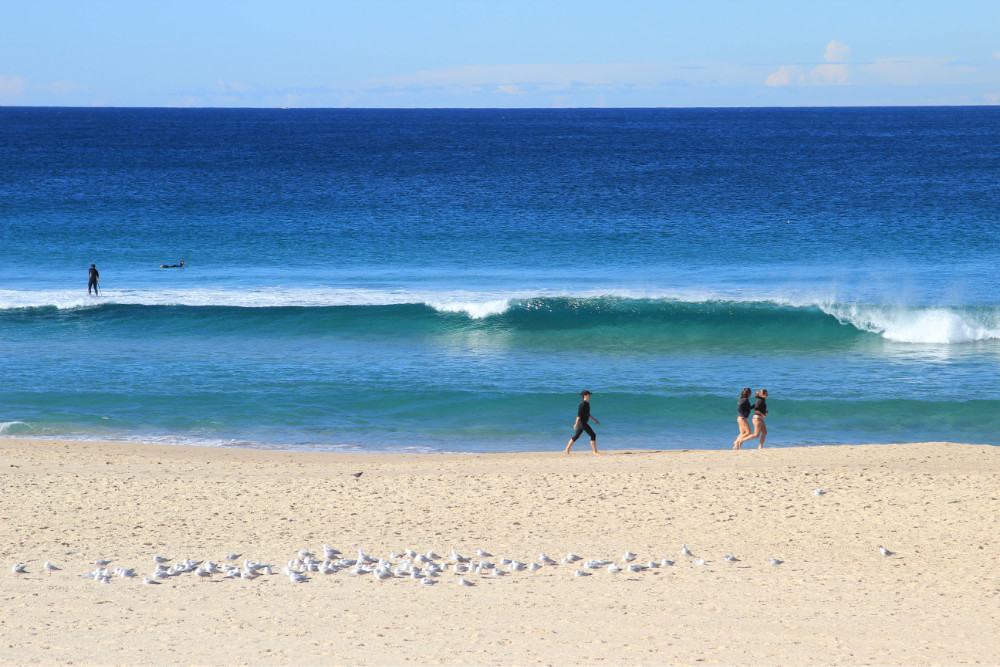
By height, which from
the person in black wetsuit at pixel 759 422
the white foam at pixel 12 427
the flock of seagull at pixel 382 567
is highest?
the person in black wetsuit at pixel 759 422

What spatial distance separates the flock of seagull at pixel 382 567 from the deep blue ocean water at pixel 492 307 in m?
5.80

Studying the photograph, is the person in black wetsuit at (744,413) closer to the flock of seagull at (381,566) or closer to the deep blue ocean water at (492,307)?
the deep blue ocean water at (492,307)

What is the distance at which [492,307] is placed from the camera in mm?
25219

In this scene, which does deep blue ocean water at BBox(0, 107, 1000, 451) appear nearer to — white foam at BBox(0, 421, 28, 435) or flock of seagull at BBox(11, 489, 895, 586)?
white foam at BBox(0, 421, 28, 435)

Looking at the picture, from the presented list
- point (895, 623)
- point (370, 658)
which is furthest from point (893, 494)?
point (370, 658)

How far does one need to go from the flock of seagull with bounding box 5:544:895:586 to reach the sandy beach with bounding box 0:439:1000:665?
84 mm

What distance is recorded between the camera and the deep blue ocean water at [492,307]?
16.3 meters

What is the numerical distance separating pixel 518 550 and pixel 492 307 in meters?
16.1

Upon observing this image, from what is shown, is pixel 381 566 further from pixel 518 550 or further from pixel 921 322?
pixel 921 322

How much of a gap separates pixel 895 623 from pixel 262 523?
6.46m

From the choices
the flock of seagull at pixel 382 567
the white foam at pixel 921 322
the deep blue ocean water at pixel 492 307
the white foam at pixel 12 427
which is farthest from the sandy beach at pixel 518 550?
the white foam at pixel 921 322

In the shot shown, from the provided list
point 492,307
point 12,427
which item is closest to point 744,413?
point 492,307

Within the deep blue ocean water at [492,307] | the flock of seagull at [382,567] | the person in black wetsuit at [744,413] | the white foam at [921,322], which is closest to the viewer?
the flock of seagull at [382,567]

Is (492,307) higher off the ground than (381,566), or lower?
higher
